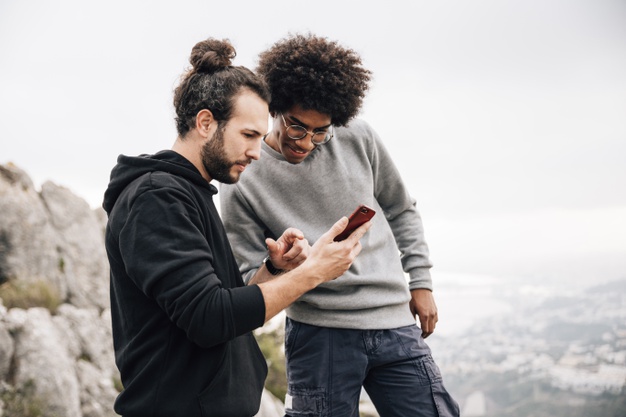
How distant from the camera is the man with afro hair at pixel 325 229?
2.85 meters

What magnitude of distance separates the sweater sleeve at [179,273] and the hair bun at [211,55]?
0.67 metres

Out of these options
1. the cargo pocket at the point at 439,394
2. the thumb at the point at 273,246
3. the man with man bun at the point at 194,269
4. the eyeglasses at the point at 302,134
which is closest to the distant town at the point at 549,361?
the cargo pocket at the point at 439,394

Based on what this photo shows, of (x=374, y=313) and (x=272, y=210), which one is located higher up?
(x=272, y=210)

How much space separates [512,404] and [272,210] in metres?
8.65

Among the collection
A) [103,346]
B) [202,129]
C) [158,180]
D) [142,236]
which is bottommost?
[103,346]

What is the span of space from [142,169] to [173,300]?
517 millimetres

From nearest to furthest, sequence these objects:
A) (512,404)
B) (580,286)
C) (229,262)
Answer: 1. (229,262)
2. (512,404)
3. (580,286)

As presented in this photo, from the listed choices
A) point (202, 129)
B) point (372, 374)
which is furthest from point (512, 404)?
point (202, 129)

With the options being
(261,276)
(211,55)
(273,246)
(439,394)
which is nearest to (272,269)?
(261,276)

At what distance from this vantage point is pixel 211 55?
2.34 m

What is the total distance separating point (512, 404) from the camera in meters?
9.94

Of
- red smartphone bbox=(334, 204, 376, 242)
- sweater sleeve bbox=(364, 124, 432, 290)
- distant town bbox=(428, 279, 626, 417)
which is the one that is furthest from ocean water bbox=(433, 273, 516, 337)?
red smartphone bbox=(334, 204, 376, 242)

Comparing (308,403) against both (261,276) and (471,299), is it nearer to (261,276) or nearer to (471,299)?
(261,276)

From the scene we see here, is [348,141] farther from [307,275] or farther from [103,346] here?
[103,346]
